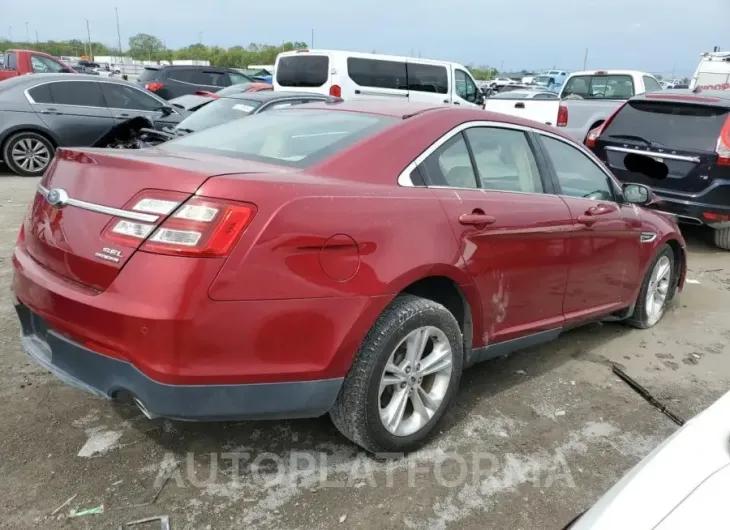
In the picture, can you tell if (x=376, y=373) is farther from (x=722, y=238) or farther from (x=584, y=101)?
(x=584, y=101)

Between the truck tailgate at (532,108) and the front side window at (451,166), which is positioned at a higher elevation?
the front side window at (451,166)

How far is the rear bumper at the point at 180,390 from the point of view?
2.19 m

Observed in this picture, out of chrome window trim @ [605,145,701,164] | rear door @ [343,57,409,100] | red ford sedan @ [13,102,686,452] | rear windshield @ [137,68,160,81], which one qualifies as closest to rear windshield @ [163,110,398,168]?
red ford sedan @ [13,102,686,452]

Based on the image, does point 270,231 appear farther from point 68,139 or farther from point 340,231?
point 68,139

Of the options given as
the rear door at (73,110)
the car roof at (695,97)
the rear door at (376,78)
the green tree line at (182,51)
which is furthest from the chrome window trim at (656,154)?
the green tree line at (182,51)

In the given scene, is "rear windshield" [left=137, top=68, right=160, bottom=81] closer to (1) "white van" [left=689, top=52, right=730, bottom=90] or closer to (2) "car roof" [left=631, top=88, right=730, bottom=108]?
(2) "car roof" [left=631, top=88, right=730, bottom=108]

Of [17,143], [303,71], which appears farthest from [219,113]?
[303,71]

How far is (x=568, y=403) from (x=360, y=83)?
1056 centimetres

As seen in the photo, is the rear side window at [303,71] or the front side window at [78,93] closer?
the front side window at [78,93]

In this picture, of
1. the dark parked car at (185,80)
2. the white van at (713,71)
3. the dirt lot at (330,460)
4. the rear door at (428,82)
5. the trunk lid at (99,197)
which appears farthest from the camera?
the white van at (713,71)

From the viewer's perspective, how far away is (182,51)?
3066 inches

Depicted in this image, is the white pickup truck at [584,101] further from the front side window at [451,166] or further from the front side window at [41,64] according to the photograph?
the front side window at [41,64]

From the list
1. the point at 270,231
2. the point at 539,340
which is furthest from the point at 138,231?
the point at 539,340

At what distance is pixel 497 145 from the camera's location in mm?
3303
